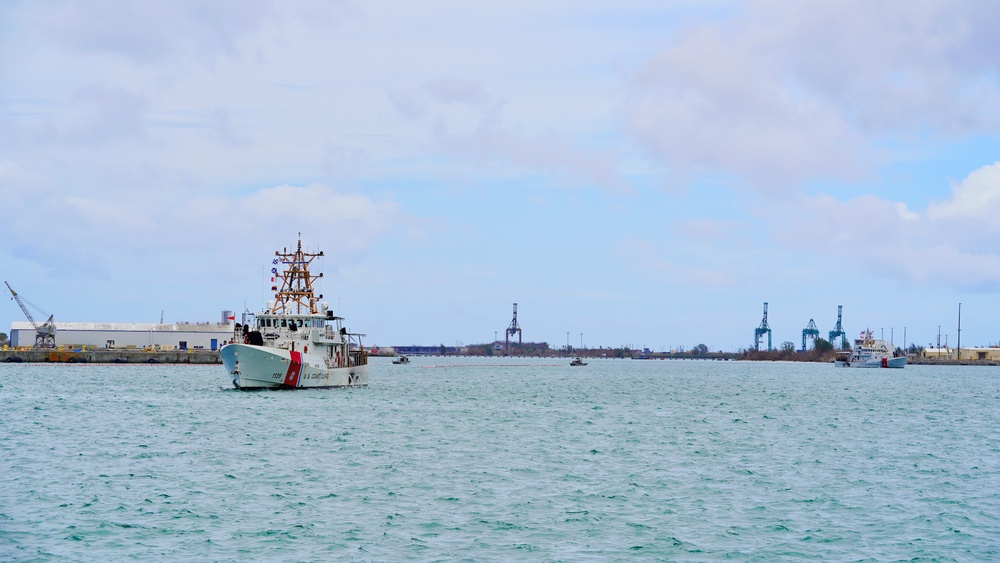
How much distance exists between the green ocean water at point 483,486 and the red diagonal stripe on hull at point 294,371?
1115 centimetres

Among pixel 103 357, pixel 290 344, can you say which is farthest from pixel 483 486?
pixel 103 357

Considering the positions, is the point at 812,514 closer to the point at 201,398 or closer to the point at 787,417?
the point at 787,417

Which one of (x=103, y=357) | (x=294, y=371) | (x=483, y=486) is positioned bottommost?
(x=483, y=486)

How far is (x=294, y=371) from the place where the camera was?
241 ft

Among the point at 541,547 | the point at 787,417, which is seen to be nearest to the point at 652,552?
the point at 541,547

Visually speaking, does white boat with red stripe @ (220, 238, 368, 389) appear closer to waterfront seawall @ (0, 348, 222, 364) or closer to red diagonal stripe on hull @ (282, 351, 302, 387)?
red diagonal stripe on hull @ (282, 351, 302, 387)

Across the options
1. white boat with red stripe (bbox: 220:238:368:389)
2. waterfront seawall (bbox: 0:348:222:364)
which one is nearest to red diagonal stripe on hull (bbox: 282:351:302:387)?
white boat with red stripe (bbox: 220:238:368:389)

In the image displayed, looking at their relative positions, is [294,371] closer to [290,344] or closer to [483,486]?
[290,344]

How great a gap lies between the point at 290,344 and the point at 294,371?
2.16 m

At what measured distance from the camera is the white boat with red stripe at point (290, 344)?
7106cm

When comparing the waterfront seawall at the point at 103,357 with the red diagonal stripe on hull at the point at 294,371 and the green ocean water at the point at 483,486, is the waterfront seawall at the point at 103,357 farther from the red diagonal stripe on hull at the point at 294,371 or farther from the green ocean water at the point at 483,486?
the green ocean water at the point at 483,486

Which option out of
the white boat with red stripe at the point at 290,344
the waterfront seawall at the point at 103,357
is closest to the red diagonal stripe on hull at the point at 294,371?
the white boat with red stripe at the point at 290,344

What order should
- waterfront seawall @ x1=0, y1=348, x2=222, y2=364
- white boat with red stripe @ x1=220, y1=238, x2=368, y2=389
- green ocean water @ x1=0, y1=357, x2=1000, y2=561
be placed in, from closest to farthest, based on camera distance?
green ocean water @ x1=0, y1=357, x2=1000, y2=561 < white boat with red stripe @ x1=220, y1=238, x2=368, y2=389 < waterfront seawall @ x1=0, y1=348, x2=222, y2=364

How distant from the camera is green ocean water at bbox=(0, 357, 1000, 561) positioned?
23.6 meters
